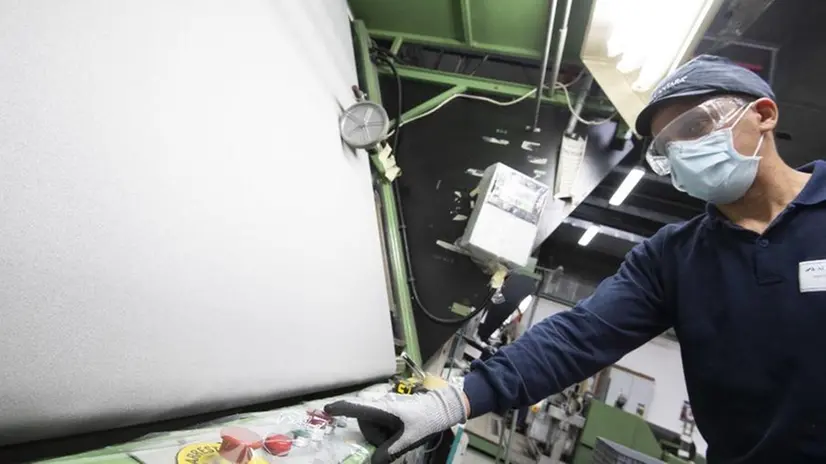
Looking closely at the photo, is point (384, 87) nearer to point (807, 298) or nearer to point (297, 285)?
point (297, 285)

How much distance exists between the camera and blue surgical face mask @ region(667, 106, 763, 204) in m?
0.98

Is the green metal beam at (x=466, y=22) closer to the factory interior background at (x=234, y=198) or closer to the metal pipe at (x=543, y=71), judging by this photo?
the factory interior background at (x=234, y=198)

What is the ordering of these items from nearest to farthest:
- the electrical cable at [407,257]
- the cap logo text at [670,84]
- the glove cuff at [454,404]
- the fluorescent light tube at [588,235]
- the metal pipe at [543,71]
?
the glove cuff at [454,404], the cap logo text at [670,84], the metal pipe at [543,71], the electrical cable at [407,257], the fluorescent light tube at [588,235]

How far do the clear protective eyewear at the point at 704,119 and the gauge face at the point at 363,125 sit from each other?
922mm

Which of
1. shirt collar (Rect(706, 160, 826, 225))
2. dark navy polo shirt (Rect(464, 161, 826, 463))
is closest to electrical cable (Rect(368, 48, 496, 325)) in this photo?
dark navy polo shirt (Rect(464, 161, 826, 463))

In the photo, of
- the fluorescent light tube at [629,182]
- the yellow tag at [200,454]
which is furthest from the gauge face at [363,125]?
the fluorescent light tube at [629,182]

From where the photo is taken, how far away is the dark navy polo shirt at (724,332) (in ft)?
2.70

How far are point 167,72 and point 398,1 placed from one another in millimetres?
1859

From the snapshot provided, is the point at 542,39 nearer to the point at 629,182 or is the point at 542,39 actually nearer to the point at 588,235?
the point at 629,182

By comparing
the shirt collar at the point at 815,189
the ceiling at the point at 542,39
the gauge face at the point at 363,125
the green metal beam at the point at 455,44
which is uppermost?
the ceiling at the point at 542,39

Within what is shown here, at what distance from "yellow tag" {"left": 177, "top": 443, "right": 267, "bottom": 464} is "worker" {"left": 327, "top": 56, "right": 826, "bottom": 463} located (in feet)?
0.66

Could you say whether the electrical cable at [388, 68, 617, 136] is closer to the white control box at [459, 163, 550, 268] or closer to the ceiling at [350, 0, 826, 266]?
the ceiling at [350, 0, 826, 266]

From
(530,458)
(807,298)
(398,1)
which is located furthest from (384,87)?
(530,458)

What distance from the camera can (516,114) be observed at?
238cm
